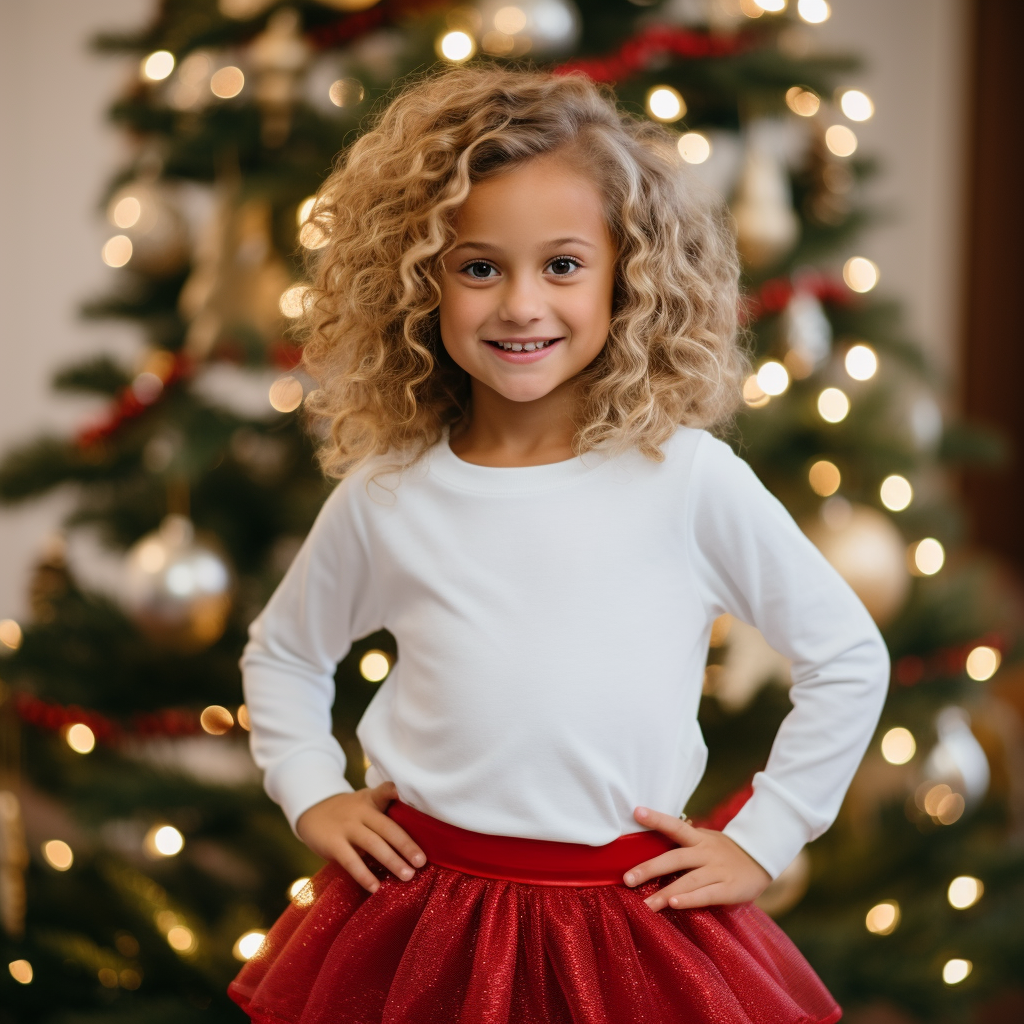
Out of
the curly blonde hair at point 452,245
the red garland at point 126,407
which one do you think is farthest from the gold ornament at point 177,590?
the curly blonde hair at point 452,245

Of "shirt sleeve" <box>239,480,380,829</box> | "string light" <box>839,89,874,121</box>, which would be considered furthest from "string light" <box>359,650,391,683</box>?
"string light" <box>839,89,874,121</box>

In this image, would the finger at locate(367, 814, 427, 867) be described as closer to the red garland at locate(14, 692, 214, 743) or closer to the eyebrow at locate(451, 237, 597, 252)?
the eyebrow at locate(451, 237, 597, 252)

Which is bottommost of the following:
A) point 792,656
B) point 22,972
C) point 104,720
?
point 22,972

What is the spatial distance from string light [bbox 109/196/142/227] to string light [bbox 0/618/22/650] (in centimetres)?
54

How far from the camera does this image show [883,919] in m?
1.40

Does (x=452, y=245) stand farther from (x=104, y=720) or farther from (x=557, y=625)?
(x=104, y=720)

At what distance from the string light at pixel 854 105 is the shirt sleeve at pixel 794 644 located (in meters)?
0.77

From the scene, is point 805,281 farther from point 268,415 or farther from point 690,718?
point 690,718

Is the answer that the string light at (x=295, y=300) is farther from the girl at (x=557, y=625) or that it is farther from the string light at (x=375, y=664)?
the string light at (x=375, y=664)

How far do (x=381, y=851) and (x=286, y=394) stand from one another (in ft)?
2.24

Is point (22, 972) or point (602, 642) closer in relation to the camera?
point (602, 642)

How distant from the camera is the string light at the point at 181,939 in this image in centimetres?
130

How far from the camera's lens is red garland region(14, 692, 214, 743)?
4.44 feet

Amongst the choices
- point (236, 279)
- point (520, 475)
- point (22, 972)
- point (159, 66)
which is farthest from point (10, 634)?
point (520, 475)
